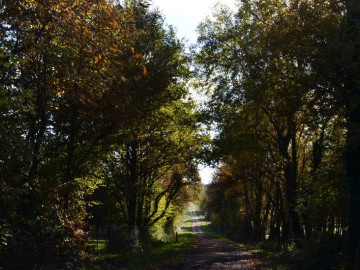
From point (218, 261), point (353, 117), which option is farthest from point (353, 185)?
point (218, 261)

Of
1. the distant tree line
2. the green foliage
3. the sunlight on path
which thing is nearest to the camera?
the green foliage

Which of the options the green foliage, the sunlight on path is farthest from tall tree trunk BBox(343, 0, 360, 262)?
the sunlight on path

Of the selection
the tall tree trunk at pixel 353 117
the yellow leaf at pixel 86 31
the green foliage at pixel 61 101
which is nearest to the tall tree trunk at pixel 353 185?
the tall tree trunk at pixel 353 117

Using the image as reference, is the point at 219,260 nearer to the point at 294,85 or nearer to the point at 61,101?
the point at 294,85

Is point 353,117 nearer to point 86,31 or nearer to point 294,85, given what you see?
point 294,85

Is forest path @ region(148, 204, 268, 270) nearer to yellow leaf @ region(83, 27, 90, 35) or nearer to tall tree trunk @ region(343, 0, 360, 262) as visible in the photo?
tall tree trunk @ region(343, 0, 360, 262)

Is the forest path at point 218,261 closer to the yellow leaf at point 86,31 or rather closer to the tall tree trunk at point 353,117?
the tall tree trunk at point 353,117

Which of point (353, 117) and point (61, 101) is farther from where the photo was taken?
point (61, 101)

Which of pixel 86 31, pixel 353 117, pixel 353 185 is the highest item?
pixel 86 31

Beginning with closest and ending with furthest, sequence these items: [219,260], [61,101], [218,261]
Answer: [61,101], [218,261], [219,260]

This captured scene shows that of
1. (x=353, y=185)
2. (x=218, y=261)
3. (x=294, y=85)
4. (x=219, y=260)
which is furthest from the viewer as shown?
(x=219, y=260)

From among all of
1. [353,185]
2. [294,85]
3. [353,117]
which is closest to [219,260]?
[353,185]

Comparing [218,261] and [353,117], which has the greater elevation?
[353,117]

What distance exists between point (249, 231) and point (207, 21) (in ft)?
118
